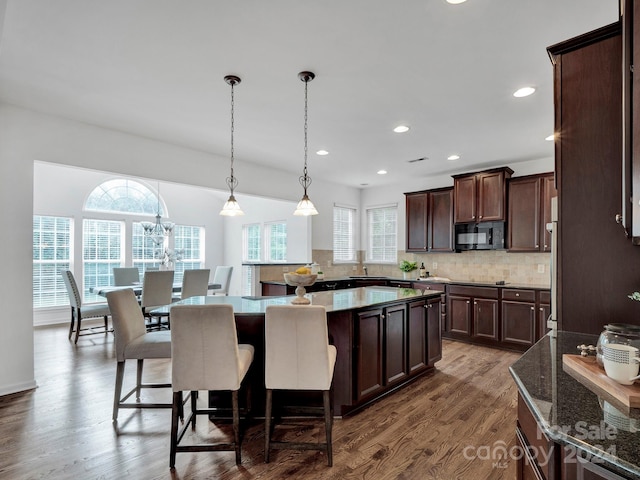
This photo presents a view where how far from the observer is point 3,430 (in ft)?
Answer: 8.42

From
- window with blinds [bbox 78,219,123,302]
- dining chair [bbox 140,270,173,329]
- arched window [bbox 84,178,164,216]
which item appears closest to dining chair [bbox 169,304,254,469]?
dining chair [bbox 140,270,173,329]

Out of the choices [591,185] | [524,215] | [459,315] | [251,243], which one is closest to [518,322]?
[459,315]

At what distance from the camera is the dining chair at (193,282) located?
5.54m

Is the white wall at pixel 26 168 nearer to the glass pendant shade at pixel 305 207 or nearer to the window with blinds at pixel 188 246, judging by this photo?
the glass pendant shade at pixel 305 207

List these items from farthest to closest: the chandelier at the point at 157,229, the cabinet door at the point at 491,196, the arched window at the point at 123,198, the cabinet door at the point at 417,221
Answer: the arched window at the point at 123,198, the chandelier at the point at 157,229, the cabinet door at the point at 417,221, the cabinet door at the point at 491,196

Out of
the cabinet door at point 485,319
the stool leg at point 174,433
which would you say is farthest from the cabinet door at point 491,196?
the stool leg at point 174,433

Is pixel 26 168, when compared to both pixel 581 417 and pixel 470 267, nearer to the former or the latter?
pixel 581 417

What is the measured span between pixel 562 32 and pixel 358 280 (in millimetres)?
4803

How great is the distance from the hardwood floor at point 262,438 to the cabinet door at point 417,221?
111 inches

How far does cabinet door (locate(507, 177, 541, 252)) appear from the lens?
479cm

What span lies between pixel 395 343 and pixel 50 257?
6675 mm

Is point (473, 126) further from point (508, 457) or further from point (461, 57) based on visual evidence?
point (508, 457)

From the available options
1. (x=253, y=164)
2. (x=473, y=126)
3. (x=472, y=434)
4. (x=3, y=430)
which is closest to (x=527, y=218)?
(x=473, y=126)

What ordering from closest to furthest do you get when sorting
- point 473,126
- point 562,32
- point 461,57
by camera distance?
point 562,32
point 461,57
point 473,126
